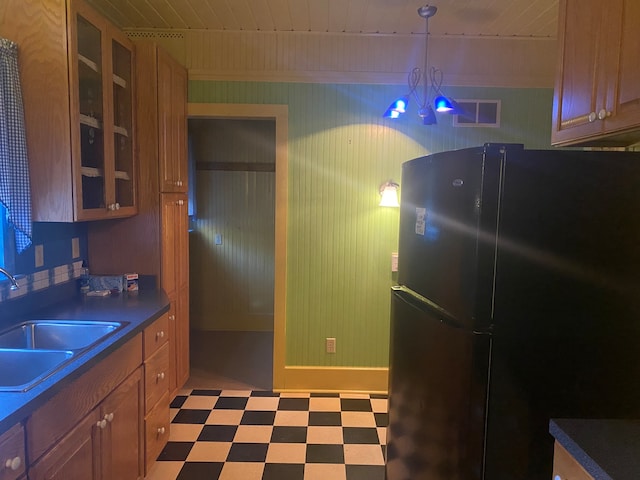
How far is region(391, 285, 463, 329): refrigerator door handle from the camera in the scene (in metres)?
1.50

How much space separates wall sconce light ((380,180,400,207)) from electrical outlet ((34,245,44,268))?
207 centimetres

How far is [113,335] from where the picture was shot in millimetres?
1795

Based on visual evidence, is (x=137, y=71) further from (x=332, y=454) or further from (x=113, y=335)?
(x=332, y=454)

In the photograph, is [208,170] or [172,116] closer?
[172,116]

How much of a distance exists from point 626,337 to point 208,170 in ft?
13.2

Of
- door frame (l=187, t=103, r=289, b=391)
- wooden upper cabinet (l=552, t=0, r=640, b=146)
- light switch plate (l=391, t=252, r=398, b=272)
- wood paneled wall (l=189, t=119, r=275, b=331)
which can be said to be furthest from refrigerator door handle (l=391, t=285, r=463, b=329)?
wood paneled wall (l=189, t=119, r=275, b=331)

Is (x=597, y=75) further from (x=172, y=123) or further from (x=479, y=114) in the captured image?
(x=172, y=123)

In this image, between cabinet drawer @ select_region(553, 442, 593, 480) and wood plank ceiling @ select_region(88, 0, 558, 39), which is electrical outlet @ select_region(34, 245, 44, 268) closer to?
wood plank ceiling @ select_region(88, 0, 558, 39)

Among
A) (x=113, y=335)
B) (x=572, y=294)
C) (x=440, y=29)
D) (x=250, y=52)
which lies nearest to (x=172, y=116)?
(x=250, y=52)

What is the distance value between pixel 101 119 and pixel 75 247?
2.63 feet

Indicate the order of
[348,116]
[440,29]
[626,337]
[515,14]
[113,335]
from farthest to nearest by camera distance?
[348,116]
[440,29]
[515,14]
[113,335]
[626,337]

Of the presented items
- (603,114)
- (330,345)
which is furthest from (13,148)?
(330,345)

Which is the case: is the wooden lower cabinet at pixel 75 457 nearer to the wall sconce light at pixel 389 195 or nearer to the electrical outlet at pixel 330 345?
the electrical outlet at pixel 330 345

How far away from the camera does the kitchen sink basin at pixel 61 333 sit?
1950 millimetres
